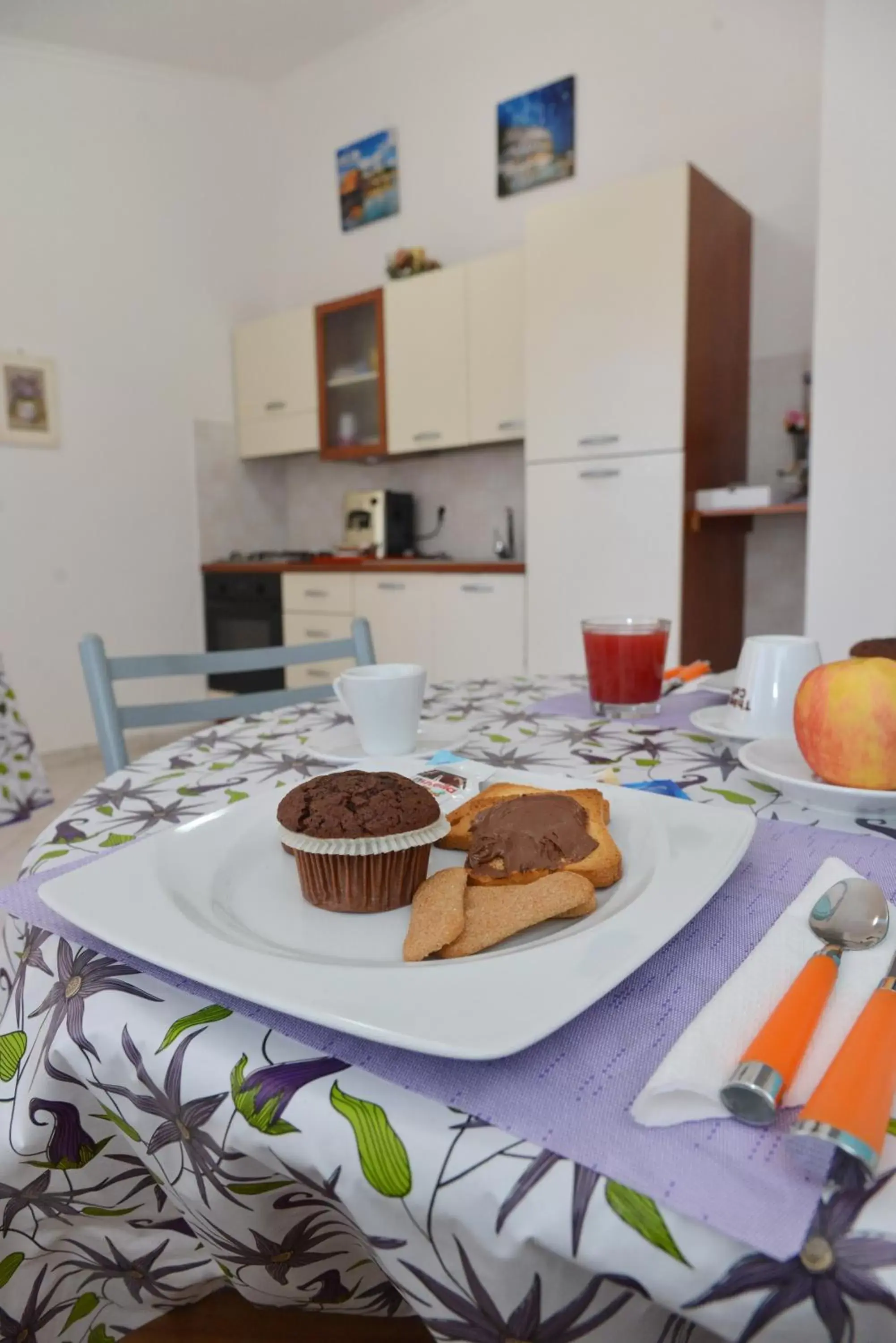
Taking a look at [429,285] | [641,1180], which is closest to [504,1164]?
[641,1180]

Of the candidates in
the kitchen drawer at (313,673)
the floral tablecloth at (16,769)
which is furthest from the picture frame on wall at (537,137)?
the floral tablecloth at (16,769)

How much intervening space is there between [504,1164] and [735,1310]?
0.08m

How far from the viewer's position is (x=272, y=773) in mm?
839

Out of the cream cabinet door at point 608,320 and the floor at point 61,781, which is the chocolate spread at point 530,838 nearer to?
the floor at point 61,781

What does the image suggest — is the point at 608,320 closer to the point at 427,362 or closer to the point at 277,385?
the point at 427,362

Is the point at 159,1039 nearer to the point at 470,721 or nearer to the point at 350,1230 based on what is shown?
the point at 350,1230

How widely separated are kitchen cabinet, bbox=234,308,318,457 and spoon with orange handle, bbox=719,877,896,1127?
3.87 metres

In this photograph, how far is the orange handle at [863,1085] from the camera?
0.90ft

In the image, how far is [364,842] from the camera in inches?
18.3

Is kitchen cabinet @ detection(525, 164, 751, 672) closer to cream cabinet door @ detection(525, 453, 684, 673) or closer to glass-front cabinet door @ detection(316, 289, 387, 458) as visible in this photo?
cream cabinet door @ detection(525, 453, 684, 673)

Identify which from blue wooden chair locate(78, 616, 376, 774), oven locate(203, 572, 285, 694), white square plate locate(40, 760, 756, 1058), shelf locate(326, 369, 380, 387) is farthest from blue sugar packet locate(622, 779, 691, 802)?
shelf locate(326, 369, 380, 387)

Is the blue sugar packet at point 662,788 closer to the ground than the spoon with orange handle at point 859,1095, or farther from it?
closer to the ground

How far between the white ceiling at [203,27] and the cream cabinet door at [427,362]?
125cm

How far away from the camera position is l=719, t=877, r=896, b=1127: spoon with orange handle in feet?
0.99
